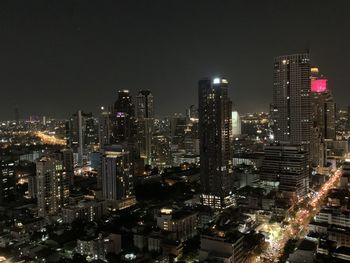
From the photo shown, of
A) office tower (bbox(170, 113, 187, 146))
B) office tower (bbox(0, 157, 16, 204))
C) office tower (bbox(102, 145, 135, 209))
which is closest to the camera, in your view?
office tower (bbox(102, 145, 135, 209))

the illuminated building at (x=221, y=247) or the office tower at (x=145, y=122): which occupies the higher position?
the office tower at (x=145, y=122)

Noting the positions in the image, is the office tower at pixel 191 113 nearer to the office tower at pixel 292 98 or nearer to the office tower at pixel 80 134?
the office tower at pixel 80 134

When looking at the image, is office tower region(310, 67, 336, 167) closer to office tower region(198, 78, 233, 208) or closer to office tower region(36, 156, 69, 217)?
office tower region(198, 78, 233, 208)

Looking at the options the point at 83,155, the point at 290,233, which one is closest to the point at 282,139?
the point at 290,233

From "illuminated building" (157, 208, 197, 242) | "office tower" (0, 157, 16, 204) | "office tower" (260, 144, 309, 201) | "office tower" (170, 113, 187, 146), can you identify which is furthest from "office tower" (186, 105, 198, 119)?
"illuminated building" (157, 208, 197, 242)

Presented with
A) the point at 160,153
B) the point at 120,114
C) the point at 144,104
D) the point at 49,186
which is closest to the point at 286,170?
the point at 160,153

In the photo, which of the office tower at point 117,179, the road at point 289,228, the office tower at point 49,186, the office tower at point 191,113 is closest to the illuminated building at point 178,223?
the road at point 289,228

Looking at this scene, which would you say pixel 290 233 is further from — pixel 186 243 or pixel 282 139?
pixel 282 139
